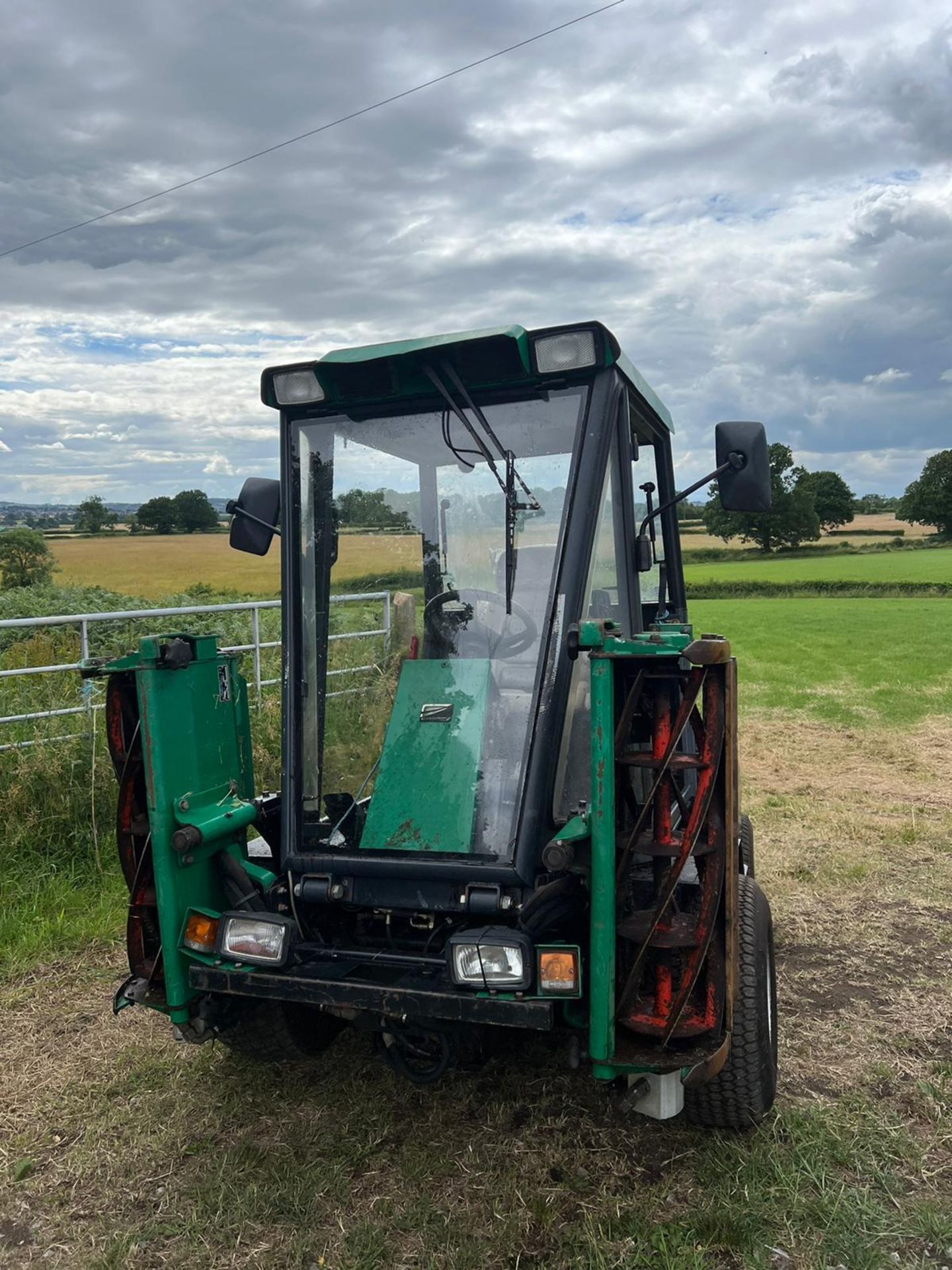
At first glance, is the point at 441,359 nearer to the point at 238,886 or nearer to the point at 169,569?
the point at 238,886

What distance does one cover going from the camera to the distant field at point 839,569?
42.8 meters

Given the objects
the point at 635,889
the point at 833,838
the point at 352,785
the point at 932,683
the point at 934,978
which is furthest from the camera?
the point at 932,683

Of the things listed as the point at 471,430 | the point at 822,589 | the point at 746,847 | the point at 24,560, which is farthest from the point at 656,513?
the point at 822,589

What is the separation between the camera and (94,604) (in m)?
16.8

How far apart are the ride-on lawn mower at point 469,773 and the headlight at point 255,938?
11mm

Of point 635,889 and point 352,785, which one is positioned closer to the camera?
point 635,889

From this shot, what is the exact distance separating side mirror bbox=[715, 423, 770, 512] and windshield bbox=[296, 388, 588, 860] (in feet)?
2.36

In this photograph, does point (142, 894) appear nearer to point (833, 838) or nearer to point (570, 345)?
point (570, 345)

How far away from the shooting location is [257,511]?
147 inches

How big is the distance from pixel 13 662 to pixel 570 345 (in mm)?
6902

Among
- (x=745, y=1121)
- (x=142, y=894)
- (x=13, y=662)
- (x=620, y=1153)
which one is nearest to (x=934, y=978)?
(x=745, y=1121)

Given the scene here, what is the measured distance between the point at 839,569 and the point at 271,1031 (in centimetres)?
4822

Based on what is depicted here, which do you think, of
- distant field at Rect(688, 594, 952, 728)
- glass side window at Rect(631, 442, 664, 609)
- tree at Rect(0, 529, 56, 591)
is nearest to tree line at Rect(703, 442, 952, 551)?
distant field at Rect(688, 594, 952, 728)

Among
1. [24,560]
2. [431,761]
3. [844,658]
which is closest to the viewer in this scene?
[431,761]
